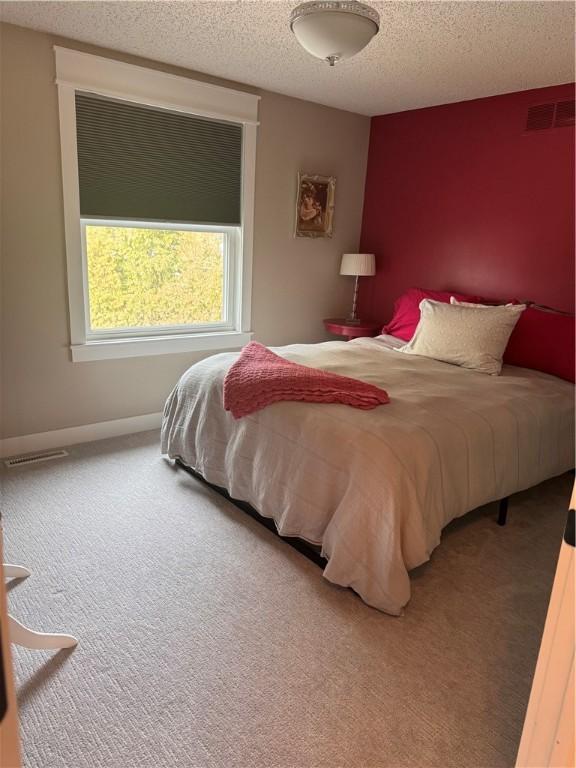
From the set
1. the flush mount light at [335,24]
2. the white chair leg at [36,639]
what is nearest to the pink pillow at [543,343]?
the flush mount light at [335,24]

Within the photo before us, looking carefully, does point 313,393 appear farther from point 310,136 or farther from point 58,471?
point 310,136

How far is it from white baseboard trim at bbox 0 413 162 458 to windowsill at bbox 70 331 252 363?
17.7 inches

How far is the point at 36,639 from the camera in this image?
1679mm

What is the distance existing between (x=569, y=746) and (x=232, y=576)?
1.49 meters

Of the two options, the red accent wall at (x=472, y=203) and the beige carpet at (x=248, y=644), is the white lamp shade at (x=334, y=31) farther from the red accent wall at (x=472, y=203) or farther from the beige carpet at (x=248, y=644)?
the beige carpet at (x=248, y=644)

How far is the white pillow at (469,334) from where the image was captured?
3.11m

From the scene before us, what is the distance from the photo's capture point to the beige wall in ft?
9.42

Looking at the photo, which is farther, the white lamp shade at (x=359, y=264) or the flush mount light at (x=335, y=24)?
the white lamp shade at (x=359, y=264)

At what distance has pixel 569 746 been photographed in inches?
34.1

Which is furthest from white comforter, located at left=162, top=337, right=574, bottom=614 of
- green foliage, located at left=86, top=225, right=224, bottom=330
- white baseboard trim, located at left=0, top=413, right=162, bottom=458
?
green foliage, located at left=86, top=225, right=224, bottom=330

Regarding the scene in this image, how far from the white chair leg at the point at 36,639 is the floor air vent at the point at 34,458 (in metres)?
1.53

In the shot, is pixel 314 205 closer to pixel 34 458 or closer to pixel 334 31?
pixel 334 31

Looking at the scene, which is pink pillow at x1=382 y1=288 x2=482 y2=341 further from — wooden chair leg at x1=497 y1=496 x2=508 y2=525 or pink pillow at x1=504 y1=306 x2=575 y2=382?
wooden chair leg at x1=497 y1=496 x2=508 y2=525

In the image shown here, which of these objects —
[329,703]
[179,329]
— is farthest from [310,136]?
[329,703]
